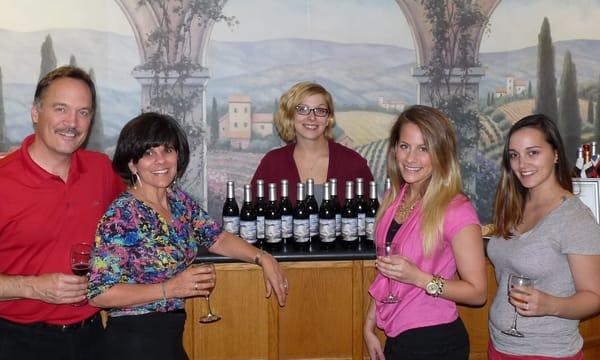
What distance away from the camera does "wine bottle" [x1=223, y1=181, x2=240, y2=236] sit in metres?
2.66

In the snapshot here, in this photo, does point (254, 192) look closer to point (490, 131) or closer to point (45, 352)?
point (45, 352)

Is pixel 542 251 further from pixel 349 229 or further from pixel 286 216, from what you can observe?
pixel 286 216

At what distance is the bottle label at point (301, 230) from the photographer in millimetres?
2607

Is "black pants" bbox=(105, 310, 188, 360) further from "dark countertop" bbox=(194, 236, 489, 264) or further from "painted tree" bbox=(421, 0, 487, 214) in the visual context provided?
"painted tree" bbox=(421, 0, 487, 214)

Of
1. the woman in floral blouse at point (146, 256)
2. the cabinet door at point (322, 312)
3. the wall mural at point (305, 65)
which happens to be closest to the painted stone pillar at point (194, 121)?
the wall mural at point (305, 65)

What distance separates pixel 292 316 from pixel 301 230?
36 cm

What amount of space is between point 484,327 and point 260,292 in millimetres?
955

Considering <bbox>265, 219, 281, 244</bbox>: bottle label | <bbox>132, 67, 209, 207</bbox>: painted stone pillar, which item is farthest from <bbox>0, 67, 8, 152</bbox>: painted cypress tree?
<bbox>265, 219, 281, 244</bbox>: bottle label

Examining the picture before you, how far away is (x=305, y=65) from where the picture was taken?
4637mm

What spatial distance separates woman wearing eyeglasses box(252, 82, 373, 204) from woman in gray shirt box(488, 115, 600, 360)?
3.61 ft

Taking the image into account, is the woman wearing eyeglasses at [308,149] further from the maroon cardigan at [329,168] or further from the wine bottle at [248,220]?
the wine bottle at [248,220]

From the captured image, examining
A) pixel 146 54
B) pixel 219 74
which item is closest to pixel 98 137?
pixel 146 54

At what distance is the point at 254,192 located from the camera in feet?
9.32

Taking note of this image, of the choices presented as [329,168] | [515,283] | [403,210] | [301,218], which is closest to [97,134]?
[329,168]
